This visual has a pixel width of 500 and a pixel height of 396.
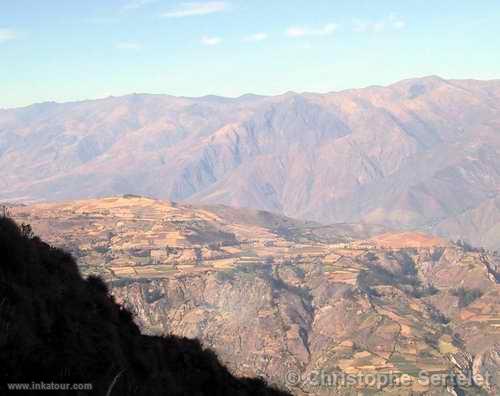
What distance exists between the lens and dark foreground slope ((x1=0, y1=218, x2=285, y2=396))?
72.6 ft

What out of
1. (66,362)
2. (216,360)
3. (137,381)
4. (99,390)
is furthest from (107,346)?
(216,360)

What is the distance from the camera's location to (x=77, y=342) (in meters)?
25.9

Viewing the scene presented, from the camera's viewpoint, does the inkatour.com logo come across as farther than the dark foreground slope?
No

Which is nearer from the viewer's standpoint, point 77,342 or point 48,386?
point 48,386

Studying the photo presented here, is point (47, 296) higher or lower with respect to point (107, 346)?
higher

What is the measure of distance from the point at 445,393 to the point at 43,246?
18468 cm

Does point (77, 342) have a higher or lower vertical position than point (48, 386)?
lower

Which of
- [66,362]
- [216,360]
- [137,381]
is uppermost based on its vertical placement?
[66,362]

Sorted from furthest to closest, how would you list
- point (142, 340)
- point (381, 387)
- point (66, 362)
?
1. point (381, 387)
2. point (142, 340)
3. point (66, 362)

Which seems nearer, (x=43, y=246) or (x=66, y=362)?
(x=66, y=362)

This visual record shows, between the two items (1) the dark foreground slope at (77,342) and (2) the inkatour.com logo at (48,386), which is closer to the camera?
(2) the inkatour.com logo at (48,386)

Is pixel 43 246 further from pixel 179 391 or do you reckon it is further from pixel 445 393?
pixel 445 393

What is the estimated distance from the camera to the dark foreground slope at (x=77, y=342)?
22141mm

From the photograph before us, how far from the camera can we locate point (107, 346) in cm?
2736
